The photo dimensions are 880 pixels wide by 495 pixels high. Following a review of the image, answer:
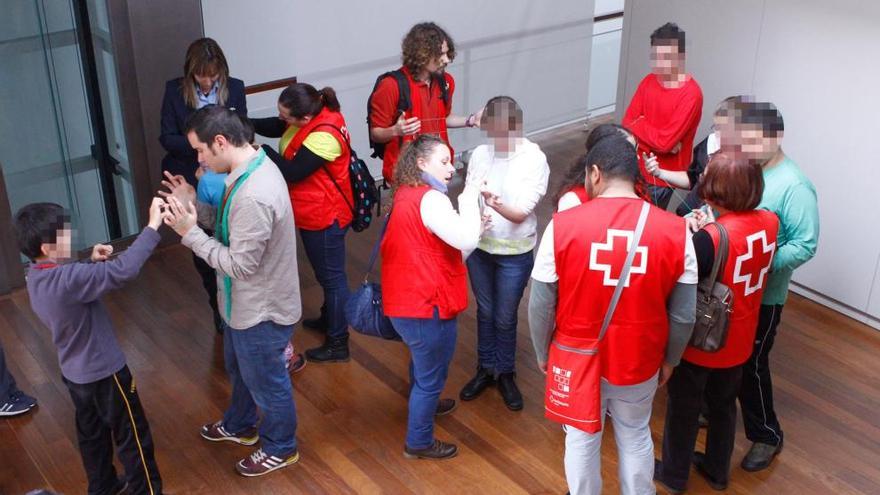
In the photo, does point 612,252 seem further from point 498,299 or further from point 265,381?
point 265,381

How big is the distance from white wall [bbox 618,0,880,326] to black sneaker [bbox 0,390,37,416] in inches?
174

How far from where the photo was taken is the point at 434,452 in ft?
13.5

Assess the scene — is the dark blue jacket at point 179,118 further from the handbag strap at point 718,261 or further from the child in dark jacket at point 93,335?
the handbag strap at point 718,261

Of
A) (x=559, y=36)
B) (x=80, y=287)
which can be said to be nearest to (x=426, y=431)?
(x=80, y=287)

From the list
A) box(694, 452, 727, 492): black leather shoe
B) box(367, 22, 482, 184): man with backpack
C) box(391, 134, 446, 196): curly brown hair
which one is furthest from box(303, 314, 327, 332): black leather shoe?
box(694, 452, 727, 492): black leather shoe

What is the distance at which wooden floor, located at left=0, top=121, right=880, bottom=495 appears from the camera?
401 cm

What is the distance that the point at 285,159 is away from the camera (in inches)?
170

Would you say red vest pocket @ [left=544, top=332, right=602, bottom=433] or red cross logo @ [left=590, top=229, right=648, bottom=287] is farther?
red vest pocket @ [left=544, top=332, right=602, bottom=433]

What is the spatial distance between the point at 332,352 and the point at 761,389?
2183 mm

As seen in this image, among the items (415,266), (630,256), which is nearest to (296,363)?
(415,266)

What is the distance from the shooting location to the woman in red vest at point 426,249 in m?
3.58

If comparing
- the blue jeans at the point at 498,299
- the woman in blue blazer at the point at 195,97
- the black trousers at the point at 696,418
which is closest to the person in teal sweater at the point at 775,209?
the black trousers at the point at 696,418

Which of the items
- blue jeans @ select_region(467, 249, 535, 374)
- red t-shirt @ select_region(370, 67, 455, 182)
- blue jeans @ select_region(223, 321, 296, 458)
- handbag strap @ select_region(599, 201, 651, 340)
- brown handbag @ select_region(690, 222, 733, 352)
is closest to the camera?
handbag strap @ select_region(599, 201, 651, 340)

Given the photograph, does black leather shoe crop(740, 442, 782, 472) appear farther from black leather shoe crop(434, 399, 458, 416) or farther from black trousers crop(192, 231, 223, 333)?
black trousers crop(192, 231, 223, 333)
